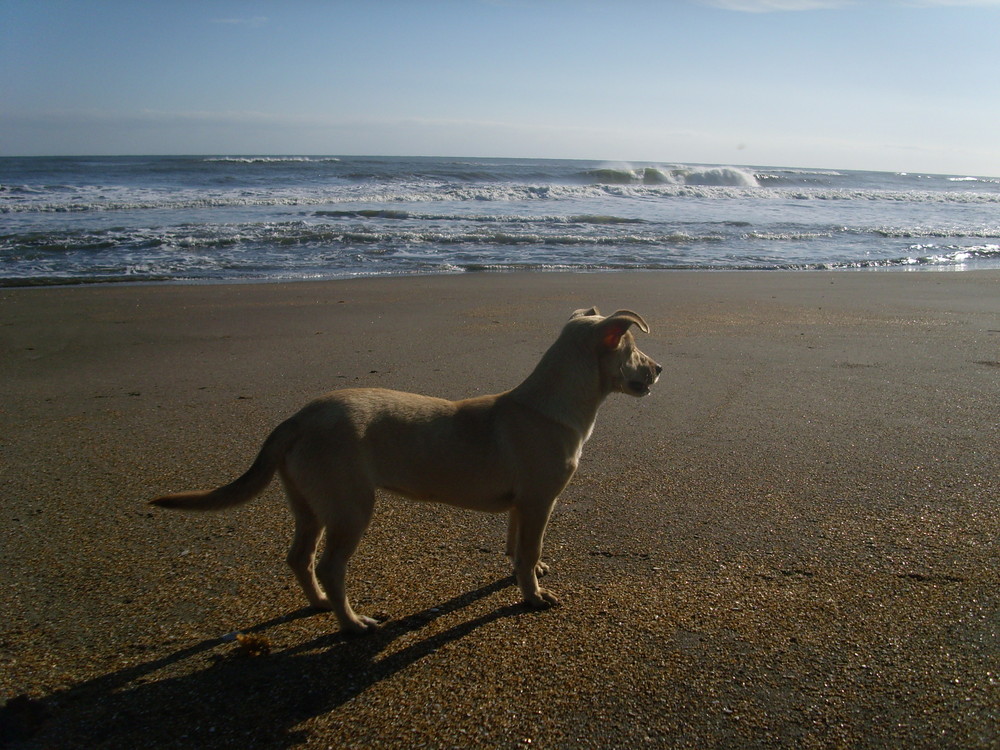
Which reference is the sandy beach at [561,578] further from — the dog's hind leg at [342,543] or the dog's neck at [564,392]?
the dog's neck at [564,392]

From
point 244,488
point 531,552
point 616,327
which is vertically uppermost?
point 616,327

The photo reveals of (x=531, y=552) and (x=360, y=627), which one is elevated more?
(x=531, y=552)

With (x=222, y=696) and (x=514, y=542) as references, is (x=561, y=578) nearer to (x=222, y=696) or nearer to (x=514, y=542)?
(x=514, y=542)

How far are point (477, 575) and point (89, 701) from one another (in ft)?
5.67

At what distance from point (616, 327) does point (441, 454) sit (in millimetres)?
1097

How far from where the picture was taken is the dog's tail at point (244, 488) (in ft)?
9.80

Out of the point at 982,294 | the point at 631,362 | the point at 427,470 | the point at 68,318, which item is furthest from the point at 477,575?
the point at 982,294

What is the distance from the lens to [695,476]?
180 inches

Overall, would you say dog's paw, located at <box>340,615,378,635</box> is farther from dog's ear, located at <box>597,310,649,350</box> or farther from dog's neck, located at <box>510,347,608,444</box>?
dog's ear, located at <box>597,310,649,350</box>

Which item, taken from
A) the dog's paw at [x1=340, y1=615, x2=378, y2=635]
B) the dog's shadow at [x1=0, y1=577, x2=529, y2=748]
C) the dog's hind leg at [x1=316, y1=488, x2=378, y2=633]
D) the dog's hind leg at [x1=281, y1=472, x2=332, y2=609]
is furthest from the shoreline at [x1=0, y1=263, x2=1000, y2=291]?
the dog's shadow at [x1=0, y1=577, x2=529, y2=748]

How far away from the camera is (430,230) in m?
20.2

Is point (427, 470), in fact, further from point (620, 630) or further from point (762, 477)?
point (762, 477)

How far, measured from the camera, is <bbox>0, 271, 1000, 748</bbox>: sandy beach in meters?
2.57

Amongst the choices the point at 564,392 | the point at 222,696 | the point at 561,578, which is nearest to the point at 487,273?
the point at 564,392
